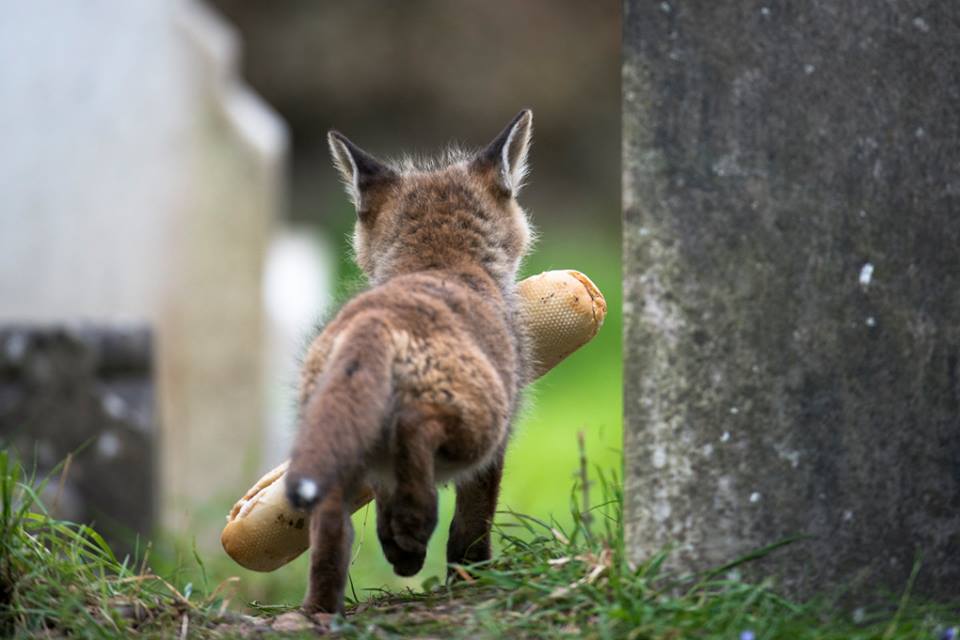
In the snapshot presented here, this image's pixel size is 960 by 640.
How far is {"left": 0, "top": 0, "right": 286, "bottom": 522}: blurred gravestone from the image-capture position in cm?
1081

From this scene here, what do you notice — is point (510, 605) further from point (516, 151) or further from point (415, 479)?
point (516, 151)

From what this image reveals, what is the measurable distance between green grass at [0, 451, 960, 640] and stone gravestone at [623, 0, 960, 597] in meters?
0.09

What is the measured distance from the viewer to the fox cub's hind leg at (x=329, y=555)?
394 centimetres

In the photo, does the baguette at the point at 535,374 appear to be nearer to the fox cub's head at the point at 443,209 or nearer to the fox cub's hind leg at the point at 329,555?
the fox cub's head at the point at 443,209

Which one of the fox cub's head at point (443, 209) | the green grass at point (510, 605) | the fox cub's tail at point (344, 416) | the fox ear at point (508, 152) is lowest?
the green grass at point (510, 605)

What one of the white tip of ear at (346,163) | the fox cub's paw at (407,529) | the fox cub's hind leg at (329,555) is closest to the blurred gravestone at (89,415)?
the white tip of ear at (346,163)

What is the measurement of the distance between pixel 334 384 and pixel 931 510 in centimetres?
161

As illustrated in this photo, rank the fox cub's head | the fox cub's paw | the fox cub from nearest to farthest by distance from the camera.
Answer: the fox cub → the fox cub's paw → the fox cub's head

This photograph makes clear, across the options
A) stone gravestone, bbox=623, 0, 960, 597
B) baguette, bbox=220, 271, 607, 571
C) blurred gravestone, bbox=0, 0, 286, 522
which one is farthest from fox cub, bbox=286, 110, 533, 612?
blurred gravestone, bbox=0, 0, 286, 522

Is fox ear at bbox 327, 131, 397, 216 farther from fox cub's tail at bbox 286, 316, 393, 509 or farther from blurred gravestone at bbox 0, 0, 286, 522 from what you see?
blurred gravestone at bbox 0, 0, 286, 522

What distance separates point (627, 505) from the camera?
157 inches

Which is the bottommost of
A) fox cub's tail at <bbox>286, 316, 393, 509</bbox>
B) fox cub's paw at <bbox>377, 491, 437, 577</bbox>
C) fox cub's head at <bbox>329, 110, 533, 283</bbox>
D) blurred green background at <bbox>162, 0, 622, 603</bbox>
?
fox cub's paw at <bbox>377, 491, 437, 577</bbox>

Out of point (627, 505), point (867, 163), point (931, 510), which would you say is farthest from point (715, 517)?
point (867, 163)

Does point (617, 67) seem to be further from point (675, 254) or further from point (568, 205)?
point (675, 254)
